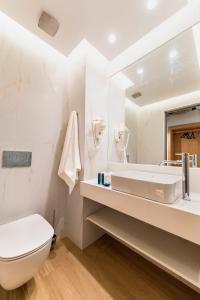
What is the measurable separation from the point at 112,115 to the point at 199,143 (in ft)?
3.47

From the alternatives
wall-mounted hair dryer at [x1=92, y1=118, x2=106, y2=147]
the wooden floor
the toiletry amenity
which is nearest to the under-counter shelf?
the wooden floor

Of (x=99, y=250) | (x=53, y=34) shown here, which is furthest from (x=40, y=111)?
(x=99, y=250)

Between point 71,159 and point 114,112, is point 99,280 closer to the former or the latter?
point 71,159

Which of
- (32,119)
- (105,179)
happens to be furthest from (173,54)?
(32,119)

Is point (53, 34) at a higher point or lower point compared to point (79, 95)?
higher

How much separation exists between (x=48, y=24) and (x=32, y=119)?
0.93 m

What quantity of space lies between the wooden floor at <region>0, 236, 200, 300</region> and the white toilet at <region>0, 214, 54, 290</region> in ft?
0.89

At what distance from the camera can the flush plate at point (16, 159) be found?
4.44ft

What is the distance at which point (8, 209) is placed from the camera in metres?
1.38

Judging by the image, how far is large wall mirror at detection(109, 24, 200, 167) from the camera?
1.27 meters

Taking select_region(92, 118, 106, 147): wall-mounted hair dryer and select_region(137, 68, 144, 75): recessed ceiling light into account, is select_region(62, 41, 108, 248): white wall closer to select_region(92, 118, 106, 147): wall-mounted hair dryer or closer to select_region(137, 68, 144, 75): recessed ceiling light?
select_region(92, 118, 106, 147): wall-mounted hair dryer

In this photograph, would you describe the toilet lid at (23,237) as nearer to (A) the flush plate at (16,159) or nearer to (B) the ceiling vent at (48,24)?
(A) the flush plate at (16,159)

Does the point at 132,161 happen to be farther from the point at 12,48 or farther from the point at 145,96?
the point at 12,48

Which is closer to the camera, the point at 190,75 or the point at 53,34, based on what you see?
the point at 190,75
